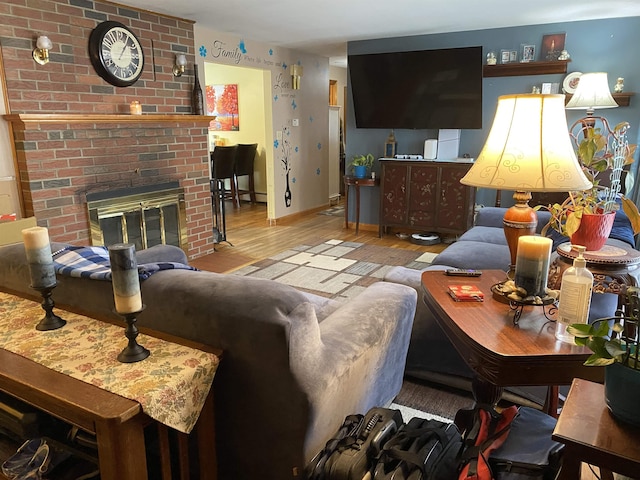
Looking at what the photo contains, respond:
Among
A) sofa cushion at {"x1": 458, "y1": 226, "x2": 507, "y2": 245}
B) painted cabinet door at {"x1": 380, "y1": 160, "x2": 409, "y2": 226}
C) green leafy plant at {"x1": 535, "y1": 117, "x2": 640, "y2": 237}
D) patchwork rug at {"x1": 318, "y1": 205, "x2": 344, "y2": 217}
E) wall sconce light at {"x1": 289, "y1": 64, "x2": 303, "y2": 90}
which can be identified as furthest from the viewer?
patchwork rug at {"x1": 318, "y1": 205, "x2": 344, "y2": 217}

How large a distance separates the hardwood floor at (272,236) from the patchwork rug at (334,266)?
0.63 ft

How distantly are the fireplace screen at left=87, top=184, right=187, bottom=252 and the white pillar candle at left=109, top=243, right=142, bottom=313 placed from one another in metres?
2.62

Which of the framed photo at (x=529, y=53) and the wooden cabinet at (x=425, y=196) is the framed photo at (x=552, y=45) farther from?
the wooden cabinet at (x=425, y=196)

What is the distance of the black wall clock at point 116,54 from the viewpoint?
3.48 m

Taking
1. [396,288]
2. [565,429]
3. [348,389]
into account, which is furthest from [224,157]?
[565,429]

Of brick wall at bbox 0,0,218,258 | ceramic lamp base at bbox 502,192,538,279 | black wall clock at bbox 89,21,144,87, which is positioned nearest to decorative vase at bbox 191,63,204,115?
brick wall at bbox 0,0,218,258

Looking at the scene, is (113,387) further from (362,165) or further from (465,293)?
(362,165)

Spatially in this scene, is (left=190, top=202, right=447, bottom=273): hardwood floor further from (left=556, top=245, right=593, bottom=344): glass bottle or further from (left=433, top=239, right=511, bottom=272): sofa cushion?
(left=556, top=245, right=593, bottom=344): glass bottle

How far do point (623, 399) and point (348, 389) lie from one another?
2.83 ft

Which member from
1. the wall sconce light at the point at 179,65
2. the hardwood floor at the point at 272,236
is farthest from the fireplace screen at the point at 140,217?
the wall sconce light at the point at 179,65

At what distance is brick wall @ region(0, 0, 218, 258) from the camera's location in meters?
3.11

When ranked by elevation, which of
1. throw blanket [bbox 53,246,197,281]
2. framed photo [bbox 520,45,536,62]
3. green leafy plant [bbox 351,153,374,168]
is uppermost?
framed photo [bbox 520,45,536,62]

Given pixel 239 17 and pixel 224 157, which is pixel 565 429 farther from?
pixel 224 157

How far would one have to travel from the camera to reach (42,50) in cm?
312
